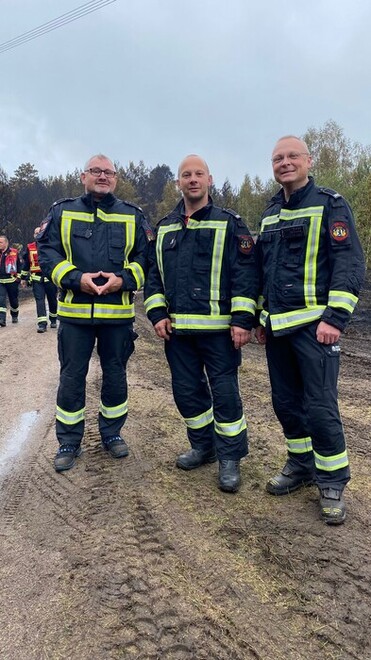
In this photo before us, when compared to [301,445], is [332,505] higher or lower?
lower

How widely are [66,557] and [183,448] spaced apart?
1669 mm

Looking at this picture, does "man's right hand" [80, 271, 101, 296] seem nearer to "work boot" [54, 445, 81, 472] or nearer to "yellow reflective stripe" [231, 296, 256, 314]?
"yellow reflective stripe" [231, 296, 256, 314]

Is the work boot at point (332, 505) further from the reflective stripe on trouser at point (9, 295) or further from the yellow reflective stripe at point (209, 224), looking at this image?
the reflective stripe on trouser at point (9, 295)

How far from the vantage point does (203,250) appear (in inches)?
135

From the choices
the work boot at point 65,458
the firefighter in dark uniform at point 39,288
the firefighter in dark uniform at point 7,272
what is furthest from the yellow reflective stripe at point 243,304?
the firefighter in dark uniform at point 7,272

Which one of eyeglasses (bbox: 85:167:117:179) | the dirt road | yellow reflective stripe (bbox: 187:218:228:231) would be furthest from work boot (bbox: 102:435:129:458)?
eyeglasses (bbox: 85:167:117:179)

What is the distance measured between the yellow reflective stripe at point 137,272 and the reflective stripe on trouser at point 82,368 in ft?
1.29

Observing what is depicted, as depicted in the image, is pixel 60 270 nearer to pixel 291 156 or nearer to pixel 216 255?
pixel 216 255

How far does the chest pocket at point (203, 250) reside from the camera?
3.42 m

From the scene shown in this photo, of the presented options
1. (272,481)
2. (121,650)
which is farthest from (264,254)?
(121,650)

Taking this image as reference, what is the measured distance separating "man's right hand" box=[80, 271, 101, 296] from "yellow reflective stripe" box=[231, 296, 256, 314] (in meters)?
1.03

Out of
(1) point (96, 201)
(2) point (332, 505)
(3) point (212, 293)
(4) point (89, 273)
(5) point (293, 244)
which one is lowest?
(2) point (332, 505)

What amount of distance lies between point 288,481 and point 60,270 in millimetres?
2254

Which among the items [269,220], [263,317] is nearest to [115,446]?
[263,317]
